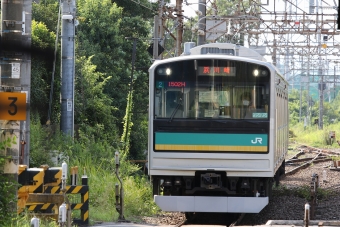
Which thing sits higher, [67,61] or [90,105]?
[67,61]

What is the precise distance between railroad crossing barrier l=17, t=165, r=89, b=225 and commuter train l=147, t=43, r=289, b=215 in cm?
169

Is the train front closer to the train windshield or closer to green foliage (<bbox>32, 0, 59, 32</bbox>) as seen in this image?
the train windshield

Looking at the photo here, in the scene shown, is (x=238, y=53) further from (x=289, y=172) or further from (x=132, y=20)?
(x=132, y=20)

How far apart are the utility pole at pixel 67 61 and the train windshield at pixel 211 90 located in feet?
11.6

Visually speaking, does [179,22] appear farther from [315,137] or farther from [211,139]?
[315,137]

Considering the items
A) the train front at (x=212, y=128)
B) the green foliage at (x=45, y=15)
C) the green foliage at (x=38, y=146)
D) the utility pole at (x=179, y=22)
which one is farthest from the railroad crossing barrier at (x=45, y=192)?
the utility pole at (x=179, y=22)

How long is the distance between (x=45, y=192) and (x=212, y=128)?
2840 millimetres

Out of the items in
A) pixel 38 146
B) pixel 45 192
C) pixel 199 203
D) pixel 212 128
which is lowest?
pixel 199 203

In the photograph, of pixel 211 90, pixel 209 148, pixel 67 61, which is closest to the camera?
pixel 209 148

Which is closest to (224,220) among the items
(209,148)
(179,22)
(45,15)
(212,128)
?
(209,148)

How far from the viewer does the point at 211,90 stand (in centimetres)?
1088

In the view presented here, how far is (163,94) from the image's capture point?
1081 cm

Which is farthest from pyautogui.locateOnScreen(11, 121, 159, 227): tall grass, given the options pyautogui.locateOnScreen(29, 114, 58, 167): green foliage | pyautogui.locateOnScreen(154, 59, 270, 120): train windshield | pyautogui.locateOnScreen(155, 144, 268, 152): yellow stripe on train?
pyautogui.locateOnScreen(154, 59, 270, 120): train windshield

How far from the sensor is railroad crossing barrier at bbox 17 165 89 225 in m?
8.63
